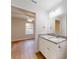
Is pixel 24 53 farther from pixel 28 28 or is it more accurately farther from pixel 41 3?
pixel 28 28

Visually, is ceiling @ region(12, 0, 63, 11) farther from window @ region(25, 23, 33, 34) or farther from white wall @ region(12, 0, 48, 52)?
window @ region(25, 23, 33, 34)

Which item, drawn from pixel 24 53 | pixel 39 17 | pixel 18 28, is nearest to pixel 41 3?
pixel 39 17

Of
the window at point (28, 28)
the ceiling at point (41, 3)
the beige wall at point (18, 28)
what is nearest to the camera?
the ceiling at point (41, 3)

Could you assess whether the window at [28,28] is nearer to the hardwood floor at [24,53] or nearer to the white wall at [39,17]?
the hardwood floor at [24,53]

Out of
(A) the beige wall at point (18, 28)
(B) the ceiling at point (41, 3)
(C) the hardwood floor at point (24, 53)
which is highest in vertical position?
(B) the ceiling at point (41, 3)

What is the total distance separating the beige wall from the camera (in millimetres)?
6793

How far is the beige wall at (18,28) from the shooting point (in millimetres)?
6793

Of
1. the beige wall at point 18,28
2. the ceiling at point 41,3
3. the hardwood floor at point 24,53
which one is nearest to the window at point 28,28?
the beige wall at point 18,28

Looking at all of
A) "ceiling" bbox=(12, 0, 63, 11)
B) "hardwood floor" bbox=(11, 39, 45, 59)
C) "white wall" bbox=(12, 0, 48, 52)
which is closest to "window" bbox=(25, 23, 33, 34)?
"hardwood floor" bbox=(11, 39, 45, 59)

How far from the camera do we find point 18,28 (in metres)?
7.18
